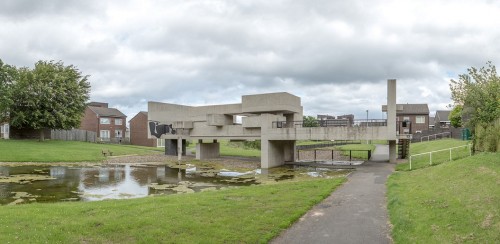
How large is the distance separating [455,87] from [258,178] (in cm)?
1850

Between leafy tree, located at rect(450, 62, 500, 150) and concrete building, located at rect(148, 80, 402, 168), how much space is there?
17.9 feet

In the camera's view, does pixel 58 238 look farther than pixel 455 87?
No

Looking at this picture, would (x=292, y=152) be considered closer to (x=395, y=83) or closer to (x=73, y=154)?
(x=395, y=83)

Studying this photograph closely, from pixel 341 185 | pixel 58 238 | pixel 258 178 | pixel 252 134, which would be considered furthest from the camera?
pixel 252 134

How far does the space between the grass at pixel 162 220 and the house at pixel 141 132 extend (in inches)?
2389

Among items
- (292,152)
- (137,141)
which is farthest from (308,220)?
(137,141)

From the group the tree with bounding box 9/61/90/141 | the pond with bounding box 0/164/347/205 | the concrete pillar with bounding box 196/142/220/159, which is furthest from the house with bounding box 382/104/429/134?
the tree with bounding box 9/61/90/141

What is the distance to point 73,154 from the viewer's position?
147ft

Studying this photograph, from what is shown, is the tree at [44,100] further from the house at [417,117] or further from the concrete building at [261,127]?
the house at [417,117]

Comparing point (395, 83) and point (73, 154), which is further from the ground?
point (395, 83)

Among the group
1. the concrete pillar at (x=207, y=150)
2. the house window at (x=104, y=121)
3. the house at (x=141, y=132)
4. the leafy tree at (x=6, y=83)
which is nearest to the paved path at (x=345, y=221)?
the concrete pillar at (x=207, y=150)

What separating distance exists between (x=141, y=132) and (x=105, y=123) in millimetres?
10153

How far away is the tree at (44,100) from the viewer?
55094 millimetres

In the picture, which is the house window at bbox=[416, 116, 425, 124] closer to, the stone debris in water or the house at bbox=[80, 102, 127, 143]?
the house at bbox=[80, 102, 127, 143]
